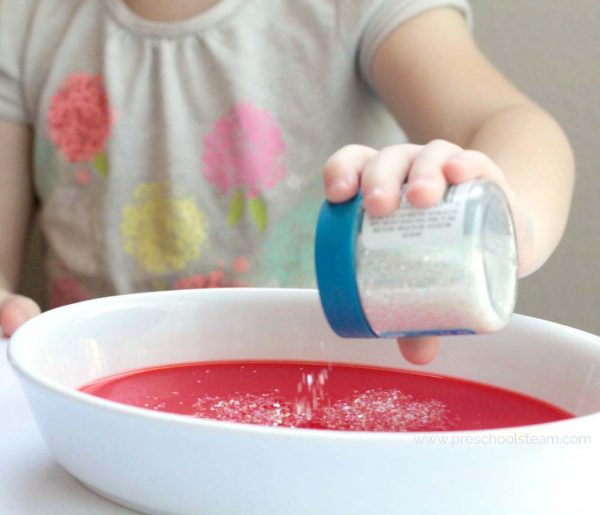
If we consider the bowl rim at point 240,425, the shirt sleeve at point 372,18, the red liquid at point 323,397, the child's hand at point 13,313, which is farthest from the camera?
the shirt sleeve at point 372,18

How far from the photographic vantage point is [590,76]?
909 millimetres

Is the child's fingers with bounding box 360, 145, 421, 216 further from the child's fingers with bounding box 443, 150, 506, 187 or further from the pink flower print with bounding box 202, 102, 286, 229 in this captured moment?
the pink flower print with bounding box 202, 102, 286, 229

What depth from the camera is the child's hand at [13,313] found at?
0.59 metres

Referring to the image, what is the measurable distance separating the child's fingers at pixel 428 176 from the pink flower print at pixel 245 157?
19.9 inches

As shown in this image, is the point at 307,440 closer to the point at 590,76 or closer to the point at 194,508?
the point at 194,508

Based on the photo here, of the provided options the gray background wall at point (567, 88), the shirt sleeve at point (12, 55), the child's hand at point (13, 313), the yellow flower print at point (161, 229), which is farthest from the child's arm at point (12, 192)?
the gray background wall at point (567, 88)

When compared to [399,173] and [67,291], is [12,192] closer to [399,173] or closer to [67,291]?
[67,291]

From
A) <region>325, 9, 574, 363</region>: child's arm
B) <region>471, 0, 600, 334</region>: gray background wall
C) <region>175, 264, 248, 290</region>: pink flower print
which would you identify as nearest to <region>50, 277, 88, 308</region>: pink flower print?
<region>175, 264, 248, 290</region>: pink flower print

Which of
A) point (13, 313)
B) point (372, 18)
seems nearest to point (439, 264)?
point (13, 313)

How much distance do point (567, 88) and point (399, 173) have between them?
0.64 meters

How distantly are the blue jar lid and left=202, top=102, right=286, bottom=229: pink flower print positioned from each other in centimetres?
52

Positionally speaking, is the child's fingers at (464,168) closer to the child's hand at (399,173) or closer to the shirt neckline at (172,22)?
the child's hand at (399,173)

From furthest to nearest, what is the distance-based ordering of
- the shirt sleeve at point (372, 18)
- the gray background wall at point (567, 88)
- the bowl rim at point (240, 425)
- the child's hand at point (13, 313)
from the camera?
the gray background wall at point (567, 88) < the shirt sleeve at point (372, 18) < the child's hand at point (13, 313) < the bowl rim at point (240, 425)

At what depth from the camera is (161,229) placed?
871 millimetres
